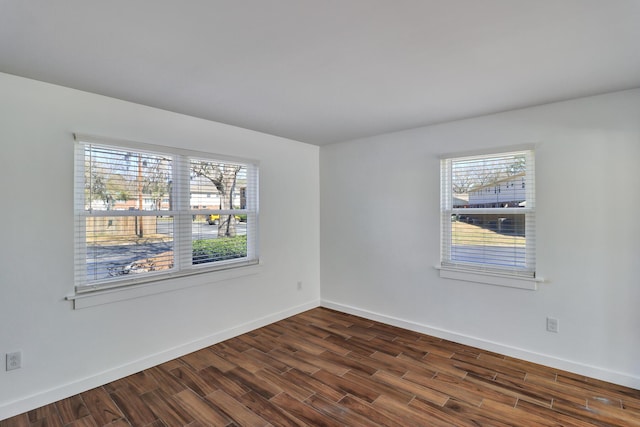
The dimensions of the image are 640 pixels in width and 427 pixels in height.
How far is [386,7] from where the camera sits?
149cm

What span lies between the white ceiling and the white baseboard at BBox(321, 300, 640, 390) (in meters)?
2.32

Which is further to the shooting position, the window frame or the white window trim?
the window frame

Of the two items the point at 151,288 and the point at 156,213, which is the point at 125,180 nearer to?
the point at 156,213

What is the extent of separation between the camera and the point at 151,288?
292 cm

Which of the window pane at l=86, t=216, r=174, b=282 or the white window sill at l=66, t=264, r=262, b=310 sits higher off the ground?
the window pane at l=86, t=216, r=174, b=282

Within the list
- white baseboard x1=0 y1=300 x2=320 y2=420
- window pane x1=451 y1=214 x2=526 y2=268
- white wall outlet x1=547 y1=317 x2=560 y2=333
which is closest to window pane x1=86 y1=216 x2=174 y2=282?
white baseboard x1=0 y1=300 x2=320 y2=420

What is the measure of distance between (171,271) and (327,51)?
8.19 feet

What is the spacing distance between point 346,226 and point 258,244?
1.28 m

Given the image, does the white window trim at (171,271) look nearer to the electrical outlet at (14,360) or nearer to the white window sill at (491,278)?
the electrical outlet at (14,360)

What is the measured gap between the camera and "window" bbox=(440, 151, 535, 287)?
3.04 m

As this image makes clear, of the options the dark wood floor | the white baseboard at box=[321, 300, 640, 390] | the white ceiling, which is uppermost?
the white ceiling

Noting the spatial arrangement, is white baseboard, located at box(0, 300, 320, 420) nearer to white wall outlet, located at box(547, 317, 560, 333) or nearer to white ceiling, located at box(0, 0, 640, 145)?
white ceiling, located at box(0, 0, 640, 145)

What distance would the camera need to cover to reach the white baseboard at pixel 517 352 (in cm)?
259

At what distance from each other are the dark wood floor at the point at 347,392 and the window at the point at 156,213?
2.97ft
